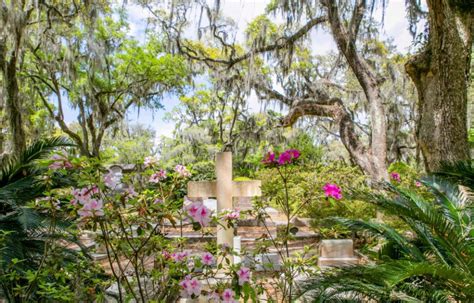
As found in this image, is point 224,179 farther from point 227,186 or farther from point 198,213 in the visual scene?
point 198,213

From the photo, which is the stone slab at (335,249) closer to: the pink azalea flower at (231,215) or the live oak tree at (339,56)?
the live oak tree at (339,56)

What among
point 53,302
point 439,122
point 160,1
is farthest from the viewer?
point 160,1

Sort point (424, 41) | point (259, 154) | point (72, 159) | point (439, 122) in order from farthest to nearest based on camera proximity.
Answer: point (259, 154) → point (424, 41) → point (439, 122) → point (72, 159)

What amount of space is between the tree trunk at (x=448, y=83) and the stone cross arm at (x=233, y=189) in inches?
86.1

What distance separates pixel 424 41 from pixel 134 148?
17883 millimetres

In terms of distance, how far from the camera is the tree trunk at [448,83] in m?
3.87

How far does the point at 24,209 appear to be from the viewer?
9.02ft

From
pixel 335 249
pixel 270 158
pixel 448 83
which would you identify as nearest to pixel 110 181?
pixel 270 158

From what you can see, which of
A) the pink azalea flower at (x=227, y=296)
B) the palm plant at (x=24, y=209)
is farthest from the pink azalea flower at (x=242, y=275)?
the palm plant at (x=24, y=209)

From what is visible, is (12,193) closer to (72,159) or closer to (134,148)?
(72,159)

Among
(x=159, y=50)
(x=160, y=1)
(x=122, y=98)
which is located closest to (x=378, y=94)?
(x=160, y=1)

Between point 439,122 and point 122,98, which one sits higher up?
point 122,98

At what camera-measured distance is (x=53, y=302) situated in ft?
6.53

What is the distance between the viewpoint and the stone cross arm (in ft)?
13.2
